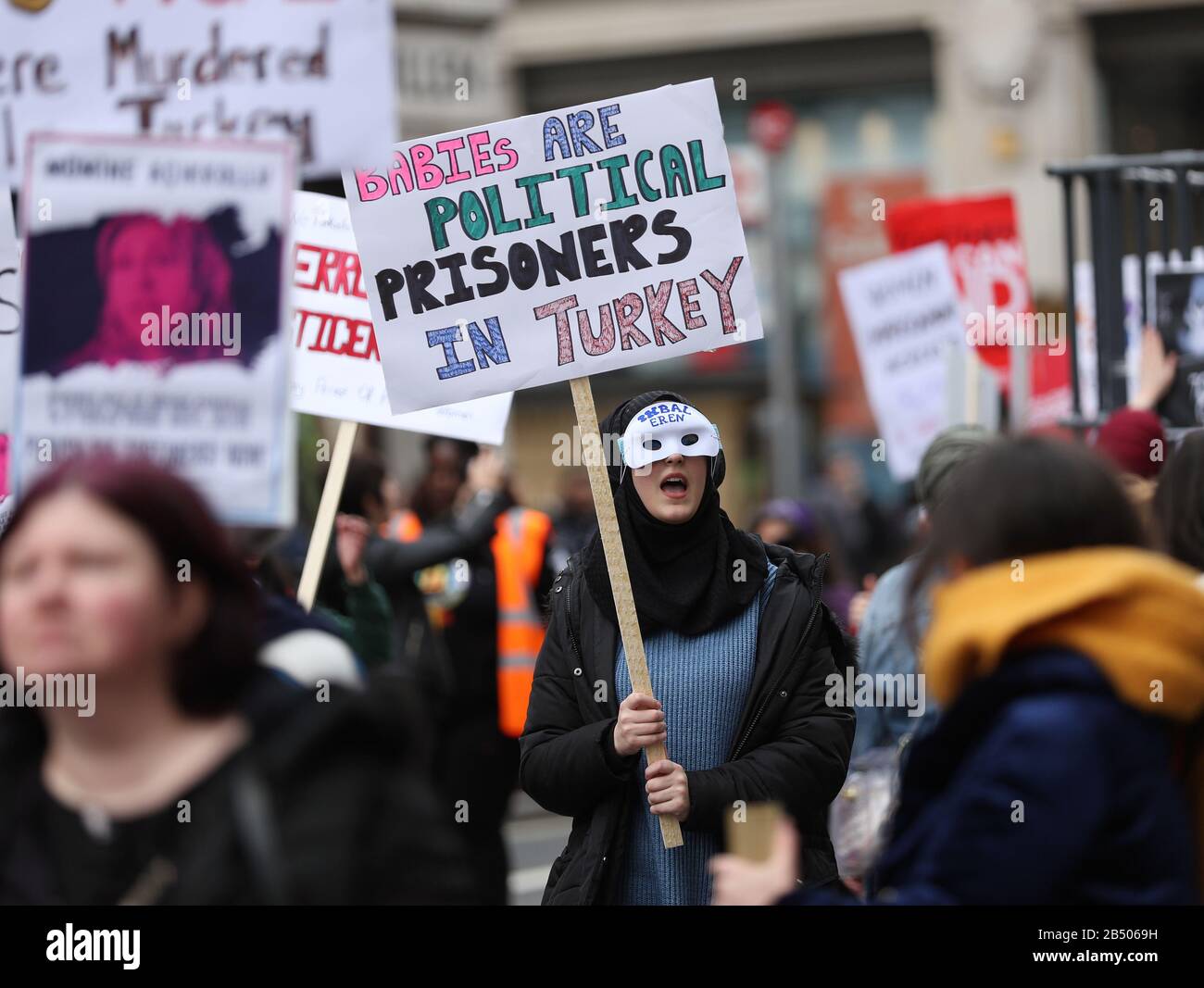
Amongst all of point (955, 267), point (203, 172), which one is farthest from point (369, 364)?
point (955, 267)

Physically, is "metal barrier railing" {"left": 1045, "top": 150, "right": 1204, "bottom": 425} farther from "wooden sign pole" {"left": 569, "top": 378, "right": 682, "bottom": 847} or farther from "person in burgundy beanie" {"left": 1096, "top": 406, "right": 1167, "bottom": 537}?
"wooden sign pole" {"left": 569, "top": 378, "right": 682, "bottom": 847}

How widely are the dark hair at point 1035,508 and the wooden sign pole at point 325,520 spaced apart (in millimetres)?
2706

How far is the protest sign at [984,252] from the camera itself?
27.4ft

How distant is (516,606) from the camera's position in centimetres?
762

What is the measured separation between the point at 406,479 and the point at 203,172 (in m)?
11.9

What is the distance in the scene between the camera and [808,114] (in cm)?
1817

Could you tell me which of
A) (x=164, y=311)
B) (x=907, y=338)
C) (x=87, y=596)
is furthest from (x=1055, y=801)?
(x=907, y=338)

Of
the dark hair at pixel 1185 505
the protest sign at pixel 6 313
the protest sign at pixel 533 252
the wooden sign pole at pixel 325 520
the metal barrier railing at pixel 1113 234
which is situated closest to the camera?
the dark hair at pixel 1185 505

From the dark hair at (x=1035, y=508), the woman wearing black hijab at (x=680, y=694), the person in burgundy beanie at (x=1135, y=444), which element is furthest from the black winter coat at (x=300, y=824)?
the person in burgundy beanie at (x=1135, y=444)

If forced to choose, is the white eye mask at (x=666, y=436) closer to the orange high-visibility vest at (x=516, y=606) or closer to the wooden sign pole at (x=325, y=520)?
the wooden sign pole at (x=325, y=520)

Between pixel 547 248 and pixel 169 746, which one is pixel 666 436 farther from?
pixel 169 746

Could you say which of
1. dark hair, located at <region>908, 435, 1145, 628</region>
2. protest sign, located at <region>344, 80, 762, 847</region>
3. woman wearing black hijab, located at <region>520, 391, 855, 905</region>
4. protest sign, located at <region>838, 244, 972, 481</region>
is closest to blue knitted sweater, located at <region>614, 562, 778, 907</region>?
woman wearing black hijab, located at <region>520, 391, 855, 905</region>

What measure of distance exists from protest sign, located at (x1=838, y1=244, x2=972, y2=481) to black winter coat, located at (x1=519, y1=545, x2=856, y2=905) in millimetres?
4309

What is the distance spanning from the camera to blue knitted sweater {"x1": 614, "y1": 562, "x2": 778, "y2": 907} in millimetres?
3846
